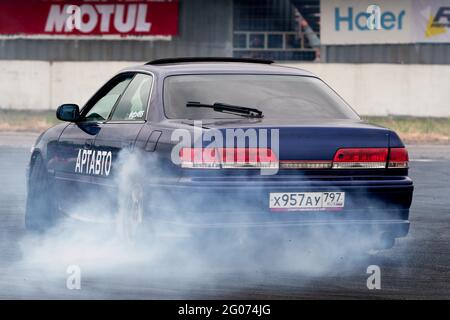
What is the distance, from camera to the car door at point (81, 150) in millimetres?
10047

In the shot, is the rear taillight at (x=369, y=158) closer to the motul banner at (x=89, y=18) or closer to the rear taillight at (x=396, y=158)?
the rear taillight at (x=396, y=158)

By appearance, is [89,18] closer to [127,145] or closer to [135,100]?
[135,100]

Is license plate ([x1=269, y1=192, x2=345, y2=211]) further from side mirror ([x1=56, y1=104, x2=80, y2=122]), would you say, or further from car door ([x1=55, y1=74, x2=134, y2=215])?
side mirror ([x1=56, y1=104, x2=80, y2=122])

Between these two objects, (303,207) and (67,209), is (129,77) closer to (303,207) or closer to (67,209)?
(67,209)

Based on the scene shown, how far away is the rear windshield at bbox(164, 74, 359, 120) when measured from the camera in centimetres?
922

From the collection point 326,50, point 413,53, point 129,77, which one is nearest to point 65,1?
point 326,50

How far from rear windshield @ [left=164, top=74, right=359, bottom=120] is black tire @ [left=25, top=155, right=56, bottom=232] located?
72.4 inches

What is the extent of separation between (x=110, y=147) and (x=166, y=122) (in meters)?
0.75

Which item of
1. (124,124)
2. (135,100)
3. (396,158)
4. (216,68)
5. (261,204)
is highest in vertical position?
(216,68)

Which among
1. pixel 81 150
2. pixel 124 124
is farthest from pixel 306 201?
pixel 81 150

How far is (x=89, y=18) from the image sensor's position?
127 ft

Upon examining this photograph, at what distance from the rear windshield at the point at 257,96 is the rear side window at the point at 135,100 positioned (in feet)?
0.85

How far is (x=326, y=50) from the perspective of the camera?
37312 millimetres

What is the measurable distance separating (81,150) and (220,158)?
218 centimetres
